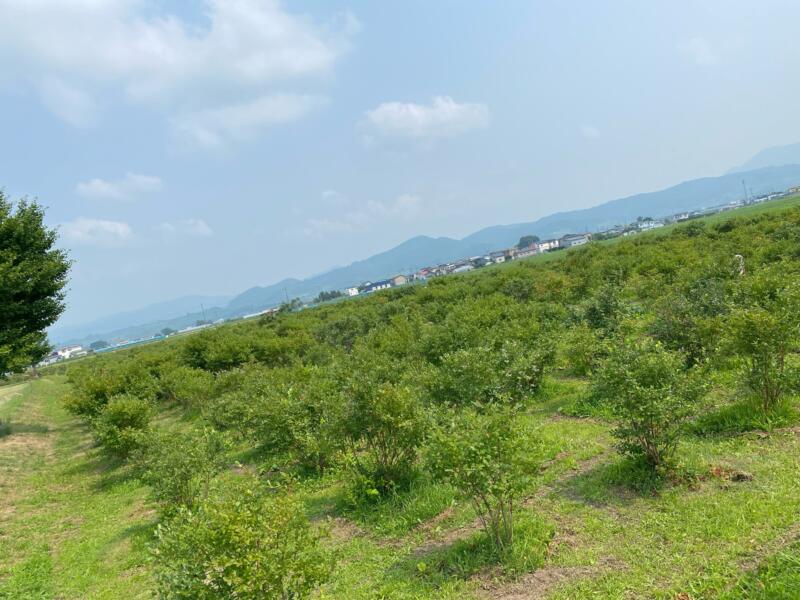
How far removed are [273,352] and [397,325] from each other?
22.9 feet

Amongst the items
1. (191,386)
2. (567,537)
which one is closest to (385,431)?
(567,537)

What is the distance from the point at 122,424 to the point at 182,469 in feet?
21.9

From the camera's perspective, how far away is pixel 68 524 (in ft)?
31.9

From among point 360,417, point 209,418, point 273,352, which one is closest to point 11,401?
point 273,352

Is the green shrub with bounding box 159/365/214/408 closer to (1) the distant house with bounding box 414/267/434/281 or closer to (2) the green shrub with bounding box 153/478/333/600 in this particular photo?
(2) the green shrub with bounding box 153/478/333/600

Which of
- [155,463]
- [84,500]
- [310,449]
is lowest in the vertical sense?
[84,500]

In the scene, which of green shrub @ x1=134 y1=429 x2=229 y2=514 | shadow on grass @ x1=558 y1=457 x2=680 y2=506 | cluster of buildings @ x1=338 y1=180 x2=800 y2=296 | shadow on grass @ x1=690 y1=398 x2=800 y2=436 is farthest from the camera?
cluster of buildings @ x1=338 y1=180 x2=800 y2=296

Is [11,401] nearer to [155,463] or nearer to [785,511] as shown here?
[155,463]

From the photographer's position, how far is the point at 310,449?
27.1 feet

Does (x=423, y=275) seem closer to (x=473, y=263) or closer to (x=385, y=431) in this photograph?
(x=473, y=263)

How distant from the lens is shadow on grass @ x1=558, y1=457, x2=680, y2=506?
5.75 m

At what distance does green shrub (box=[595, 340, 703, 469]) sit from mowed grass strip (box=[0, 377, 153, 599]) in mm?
5522

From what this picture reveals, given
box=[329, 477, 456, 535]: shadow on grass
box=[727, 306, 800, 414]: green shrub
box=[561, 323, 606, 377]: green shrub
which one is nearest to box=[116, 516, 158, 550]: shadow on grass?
box=[329, 477, 456, 535]: shadow on grass

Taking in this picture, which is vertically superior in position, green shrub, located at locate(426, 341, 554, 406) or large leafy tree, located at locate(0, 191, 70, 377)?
large leafy tree, located at locate(0, 191, 70, 377)
